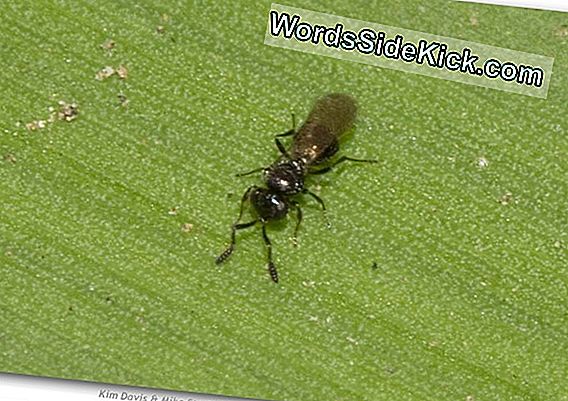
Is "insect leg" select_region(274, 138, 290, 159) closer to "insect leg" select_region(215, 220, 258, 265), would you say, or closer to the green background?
the green background

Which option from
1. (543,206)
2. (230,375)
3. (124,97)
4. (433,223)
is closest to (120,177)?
(124,97)

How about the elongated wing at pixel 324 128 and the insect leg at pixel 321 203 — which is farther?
the insect leg at pixel 321 203

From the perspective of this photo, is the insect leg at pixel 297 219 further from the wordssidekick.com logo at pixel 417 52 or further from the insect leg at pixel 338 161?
the wordssidekick.com logo at pixel 417 52

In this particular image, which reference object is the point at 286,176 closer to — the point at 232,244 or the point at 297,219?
the point at 297,219

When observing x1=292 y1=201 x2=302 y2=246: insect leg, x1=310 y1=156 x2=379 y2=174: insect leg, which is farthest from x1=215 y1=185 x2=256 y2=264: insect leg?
x1=310 y1=156 x2=379 y2=174: insect leg

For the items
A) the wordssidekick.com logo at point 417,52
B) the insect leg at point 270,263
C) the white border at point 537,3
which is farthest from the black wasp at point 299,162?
the white border at point 537,3

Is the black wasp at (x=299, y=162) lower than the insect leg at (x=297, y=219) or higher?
higher
